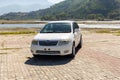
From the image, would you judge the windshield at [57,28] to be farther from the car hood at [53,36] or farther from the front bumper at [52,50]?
the front bumper at [52,50]

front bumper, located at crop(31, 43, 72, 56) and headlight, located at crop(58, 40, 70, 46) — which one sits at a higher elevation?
headlight, located at crop(58, 40, 70, 46)

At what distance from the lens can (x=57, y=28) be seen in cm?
1409

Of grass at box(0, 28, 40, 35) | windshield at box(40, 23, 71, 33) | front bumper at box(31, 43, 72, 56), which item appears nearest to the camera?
front bumper at box(31, 43, 72, 56)

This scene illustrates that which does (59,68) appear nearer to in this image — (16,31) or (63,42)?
(63,42)

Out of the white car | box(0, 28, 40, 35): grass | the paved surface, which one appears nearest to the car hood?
the white car

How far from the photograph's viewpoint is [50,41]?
12250 mm

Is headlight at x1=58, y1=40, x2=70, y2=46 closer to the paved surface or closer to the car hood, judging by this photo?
the car hood

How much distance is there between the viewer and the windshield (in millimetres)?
13859

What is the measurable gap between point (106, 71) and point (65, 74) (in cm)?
157

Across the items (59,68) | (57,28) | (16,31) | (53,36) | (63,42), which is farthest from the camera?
(16,31)

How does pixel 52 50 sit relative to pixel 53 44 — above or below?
below

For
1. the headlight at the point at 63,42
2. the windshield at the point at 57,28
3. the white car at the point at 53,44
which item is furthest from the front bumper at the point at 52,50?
the windshield at the point at 57,28

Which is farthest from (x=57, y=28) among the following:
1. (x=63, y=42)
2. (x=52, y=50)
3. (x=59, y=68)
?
(x=59, y=68)

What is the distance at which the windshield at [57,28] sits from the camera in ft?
45.5
